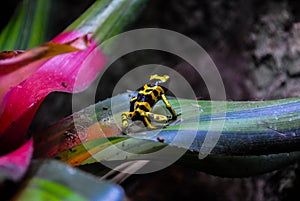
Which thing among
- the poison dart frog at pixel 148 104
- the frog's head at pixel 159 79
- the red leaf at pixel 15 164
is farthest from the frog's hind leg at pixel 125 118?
the red leaf at pixel 15 164

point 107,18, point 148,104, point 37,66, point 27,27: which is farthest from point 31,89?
point 27,27

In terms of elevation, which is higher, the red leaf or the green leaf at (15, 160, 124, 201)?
the red leaf

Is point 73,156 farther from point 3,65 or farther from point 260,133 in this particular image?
point 260,133

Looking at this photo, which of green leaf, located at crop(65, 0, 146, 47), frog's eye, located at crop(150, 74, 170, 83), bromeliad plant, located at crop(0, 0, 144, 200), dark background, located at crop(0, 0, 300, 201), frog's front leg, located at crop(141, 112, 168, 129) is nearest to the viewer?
bromeliad plant, located at crop(0, 0, 144, 200)

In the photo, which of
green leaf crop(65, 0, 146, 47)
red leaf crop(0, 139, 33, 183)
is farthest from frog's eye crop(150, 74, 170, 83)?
red leaf crop(0, 139, 33, 183)

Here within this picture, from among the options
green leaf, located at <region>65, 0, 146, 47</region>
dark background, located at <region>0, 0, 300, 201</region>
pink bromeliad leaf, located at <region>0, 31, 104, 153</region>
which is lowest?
dark background, located at <region>0, 0, 300, 201</region>

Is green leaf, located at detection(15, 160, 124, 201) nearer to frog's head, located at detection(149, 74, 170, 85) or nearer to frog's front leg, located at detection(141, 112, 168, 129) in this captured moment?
frog's front leg, located at detection(141, 112, 168, 129)

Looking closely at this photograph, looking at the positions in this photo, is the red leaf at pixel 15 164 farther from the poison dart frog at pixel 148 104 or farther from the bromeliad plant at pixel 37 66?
the poison dart frog at pixel 148 104
